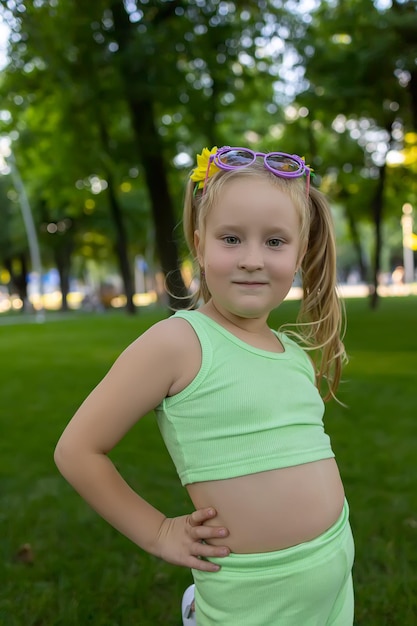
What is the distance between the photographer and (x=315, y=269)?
2020 mm

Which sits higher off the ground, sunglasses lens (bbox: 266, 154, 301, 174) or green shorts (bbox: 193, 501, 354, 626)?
sunglasses lens (bbox: 266, 154, 301, 174)

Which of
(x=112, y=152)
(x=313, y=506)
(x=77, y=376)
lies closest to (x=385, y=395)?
(x=77, y=376)

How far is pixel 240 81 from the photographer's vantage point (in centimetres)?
1398

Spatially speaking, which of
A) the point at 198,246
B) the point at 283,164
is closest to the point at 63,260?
the point at 198,246

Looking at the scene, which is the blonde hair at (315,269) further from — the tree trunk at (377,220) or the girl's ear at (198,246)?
the tree trunk at (377,220)

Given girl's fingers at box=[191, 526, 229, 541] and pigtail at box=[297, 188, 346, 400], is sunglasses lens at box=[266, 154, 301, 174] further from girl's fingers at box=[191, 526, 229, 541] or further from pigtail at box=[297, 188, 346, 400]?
girl's fingers at box=[191, 526, 229, 541]

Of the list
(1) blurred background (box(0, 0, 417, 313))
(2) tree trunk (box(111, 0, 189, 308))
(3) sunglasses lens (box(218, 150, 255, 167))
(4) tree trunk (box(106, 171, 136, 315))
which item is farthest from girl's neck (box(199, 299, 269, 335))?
Answer: (4) tree trunk (box(106, 171, 136, 315))

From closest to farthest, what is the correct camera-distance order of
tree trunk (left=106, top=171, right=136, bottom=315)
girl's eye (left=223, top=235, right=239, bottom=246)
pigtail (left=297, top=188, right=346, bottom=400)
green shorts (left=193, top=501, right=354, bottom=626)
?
green shorts (left=193, top=501, right=354, bottom=626) → girl's eye (left=223, top=235, right=239, bottom=246) → pigtail (left=297, top=188, right=346, bottom=400) → tree trunk (left=106, top=171, right=136, bottom=315)

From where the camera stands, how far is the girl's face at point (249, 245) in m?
1.62

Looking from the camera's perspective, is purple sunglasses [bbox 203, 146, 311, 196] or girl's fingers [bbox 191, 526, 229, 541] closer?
girl's fingers [bbox 191, 526, 229, 541]

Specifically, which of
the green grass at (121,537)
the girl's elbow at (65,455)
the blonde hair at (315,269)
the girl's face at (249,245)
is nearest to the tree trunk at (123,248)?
the green grass at (121,537)

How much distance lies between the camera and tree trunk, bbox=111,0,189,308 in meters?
10.8

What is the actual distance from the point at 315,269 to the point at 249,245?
1.48 ft

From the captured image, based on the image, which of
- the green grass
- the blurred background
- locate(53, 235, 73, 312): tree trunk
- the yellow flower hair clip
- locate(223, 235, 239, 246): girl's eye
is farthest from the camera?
locate(53, 235, 73, 312): tree trunk
